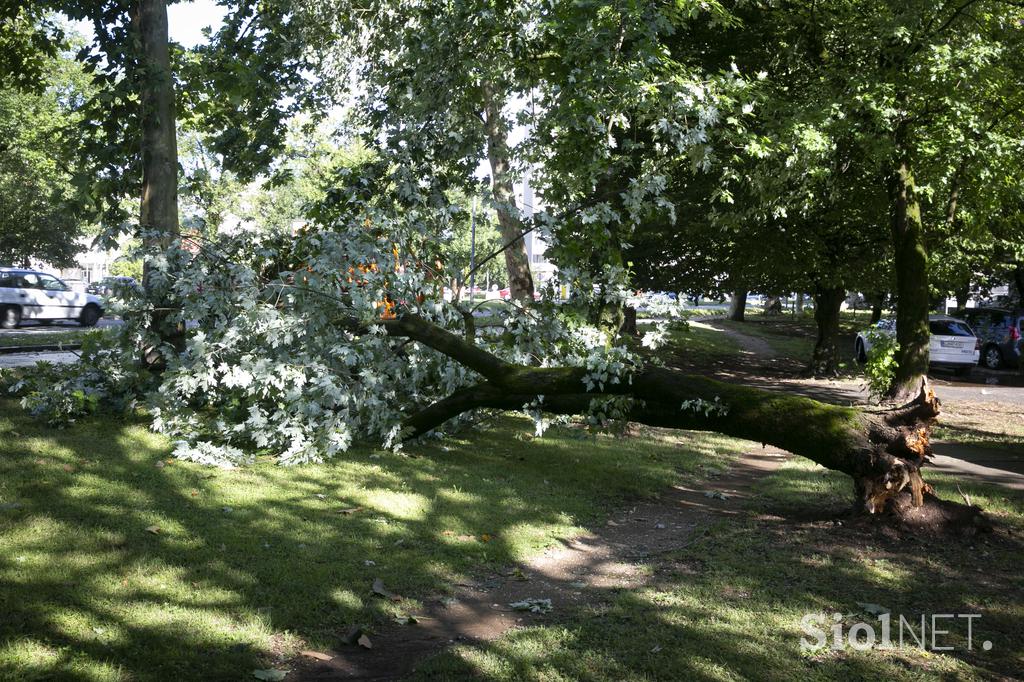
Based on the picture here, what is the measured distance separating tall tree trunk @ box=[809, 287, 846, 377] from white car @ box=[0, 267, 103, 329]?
20.8 meters

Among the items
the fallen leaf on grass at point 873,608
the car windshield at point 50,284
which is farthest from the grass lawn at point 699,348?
the car windshield at point 50,284

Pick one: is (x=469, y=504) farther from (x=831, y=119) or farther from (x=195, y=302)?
(x=831, y=119)

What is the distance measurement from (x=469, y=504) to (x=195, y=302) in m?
3.91

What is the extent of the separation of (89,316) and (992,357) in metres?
28.5

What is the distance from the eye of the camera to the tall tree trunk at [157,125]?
11641 millimetres

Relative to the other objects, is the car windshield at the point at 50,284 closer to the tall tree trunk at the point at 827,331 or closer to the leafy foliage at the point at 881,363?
the tall tree trunk at the point at 827,331

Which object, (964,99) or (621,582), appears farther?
(964,99)

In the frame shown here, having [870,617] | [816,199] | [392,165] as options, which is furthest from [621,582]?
[816,199]

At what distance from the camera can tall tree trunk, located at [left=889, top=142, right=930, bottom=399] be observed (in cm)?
1433

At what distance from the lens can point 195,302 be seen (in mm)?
9609

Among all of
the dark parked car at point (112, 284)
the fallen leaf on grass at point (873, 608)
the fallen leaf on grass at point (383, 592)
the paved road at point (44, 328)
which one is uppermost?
the dark parked car at point (112, 284)

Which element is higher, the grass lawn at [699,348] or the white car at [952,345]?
the white car at [952,345]


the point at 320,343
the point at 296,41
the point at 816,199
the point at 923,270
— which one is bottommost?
the point at 320,343

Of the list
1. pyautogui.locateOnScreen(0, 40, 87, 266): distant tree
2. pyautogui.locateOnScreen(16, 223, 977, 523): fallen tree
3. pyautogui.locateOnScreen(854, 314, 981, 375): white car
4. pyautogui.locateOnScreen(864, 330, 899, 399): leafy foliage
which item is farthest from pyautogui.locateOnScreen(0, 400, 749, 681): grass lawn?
pyautogui.locateOnScreen(0, 40, 87, 266): distant tree
